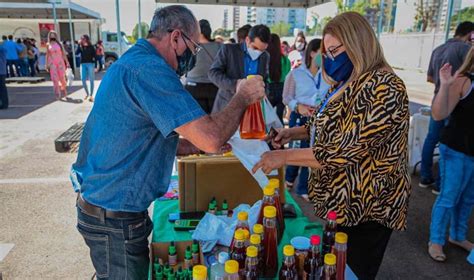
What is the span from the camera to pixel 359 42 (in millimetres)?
1576

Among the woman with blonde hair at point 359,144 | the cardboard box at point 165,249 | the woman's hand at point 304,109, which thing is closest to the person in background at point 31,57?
the woman's hand at point 304,109

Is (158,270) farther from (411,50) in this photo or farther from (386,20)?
(386,20)

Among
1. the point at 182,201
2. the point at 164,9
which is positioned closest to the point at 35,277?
the point at 182,201

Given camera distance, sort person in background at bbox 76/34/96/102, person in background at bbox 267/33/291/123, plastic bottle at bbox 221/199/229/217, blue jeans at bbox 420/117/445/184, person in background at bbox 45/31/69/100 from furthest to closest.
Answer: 1. person in background at bbox 45/31/69/100
2. person in background at bbox 76/34/96/102
3. person in background at bbox 267/33/291/123
4. blue jeans at bbox 420/117/445/184
5. plastic bottle at bbox 221/199/229/217

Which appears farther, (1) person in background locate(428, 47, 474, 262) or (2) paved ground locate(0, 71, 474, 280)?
(2) paved ground locate(0, 71, 474, 280)

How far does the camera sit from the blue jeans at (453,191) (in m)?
2.80

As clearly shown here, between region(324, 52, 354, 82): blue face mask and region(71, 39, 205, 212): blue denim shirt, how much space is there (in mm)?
696

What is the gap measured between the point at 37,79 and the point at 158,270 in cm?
1553

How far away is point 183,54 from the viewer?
1.60 meters

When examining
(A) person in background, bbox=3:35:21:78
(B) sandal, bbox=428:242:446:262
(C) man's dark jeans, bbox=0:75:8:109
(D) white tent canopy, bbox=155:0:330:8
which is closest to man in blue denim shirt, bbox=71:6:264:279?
(B) sandal, bbox=428:242:446:262

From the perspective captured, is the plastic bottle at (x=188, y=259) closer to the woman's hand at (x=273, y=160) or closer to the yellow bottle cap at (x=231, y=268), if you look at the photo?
the woman's hand at (x=273, y=160)

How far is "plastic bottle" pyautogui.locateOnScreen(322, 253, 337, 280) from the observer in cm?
121

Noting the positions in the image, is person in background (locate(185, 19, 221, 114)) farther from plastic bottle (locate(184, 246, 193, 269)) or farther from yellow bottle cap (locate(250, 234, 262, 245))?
yellow bottle cap (locate(250, 234, 262, 245))

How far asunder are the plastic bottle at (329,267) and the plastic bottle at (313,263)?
6 centimetres
